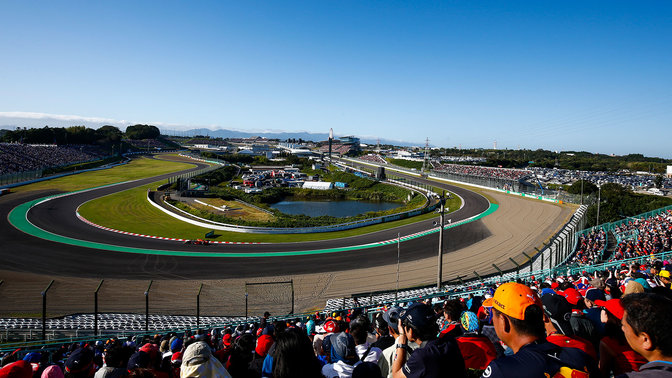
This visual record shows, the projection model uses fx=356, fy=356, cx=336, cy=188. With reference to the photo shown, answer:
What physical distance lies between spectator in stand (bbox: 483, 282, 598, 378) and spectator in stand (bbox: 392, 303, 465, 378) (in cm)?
38

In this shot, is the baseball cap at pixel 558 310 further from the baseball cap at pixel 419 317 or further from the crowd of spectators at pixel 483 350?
the baseball cap at pixel 419 317

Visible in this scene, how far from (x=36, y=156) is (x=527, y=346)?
8131 cm

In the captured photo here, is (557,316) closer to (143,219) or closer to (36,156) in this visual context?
(143,219)

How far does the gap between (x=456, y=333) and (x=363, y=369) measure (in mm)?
1590

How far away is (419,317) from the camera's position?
3.12 metres

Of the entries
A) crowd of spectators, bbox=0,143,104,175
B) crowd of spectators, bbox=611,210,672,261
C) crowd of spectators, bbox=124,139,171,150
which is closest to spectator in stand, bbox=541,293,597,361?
crowd of spectators, bbox=611,210,672,261

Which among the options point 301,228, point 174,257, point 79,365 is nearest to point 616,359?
point 79,365

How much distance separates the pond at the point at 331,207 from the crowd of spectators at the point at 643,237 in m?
27.2

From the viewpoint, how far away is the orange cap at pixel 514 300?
2689mm

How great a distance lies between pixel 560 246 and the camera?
19.3 m

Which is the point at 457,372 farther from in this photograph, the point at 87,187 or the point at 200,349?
the point at 87,187

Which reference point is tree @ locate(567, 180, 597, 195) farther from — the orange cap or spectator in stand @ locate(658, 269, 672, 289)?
the orange cap

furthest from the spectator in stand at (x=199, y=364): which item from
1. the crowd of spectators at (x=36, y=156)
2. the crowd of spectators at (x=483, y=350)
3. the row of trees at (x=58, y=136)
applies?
the row of trees at (x=58, y=136)

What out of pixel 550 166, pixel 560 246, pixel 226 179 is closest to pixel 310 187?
pixel 226 179
